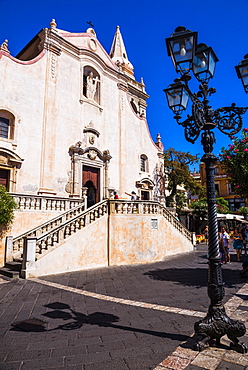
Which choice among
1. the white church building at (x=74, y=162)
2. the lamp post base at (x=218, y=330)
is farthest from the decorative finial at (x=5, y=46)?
the lamp post base at (x=218, y=330)

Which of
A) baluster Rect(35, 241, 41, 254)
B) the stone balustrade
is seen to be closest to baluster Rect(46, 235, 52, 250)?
baluster Rect(35, 241, 41, 254)

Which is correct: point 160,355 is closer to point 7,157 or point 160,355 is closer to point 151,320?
point 151,320

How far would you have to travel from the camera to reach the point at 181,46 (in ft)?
14.1

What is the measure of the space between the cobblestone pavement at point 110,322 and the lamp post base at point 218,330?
0.11m

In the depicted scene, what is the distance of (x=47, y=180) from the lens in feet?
49.9

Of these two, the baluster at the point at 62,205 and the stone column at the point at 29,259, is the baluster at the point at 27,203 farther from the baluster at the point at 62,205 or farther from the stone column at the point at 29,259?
the stone column at the point at 29,259

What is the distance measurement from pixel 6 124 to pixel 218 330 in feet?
46.7

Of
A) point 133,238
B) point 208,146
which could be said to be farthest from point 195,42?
point 133,238

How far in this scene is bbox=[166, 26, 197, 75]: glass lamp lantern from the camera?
423 cm

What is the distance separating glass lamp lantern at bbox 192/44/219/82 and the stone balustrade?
9.49 m

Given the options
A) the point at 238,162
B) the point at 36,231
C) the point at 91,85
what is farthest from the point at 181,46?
the point at 91,85

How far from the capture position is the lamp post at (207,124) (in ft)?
12.3

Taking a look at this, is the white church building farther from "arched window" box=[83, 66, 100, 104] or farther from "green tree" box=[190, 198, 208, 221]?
"green tree" box=[190, 198, 208, 221]

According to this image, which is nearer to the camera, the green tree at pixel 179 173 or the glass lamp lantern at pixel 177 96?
the glass lamp lantern at pixel 177 96
